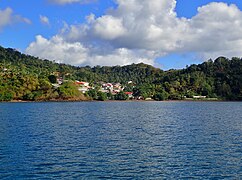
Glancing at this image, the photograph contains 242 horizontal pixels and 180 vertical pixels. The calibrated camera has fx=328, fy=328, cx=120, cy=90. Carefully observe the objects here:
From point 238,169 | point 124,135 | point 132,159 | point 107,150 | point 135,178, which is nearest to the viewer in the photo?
point 135,178

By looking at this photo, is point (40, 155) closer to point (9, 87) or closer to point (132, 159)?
point (132, 159)

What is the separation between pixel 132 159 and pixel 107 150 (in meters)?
5.35

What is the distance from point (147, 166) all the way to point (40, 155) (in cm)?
1187

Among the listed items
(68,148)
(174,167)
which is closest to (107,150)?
(68,148)

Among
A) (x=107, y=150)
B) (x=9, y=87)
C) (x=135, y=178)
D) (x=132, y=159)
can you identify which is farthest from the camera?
(x=9, y=87)

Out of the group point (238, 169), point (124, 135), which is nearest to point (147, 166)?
point (238, 169)

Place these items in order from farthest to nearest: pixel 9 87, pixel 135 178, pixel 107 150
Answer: pixel 9 87 → pixel 107 150 → pixel 135 178

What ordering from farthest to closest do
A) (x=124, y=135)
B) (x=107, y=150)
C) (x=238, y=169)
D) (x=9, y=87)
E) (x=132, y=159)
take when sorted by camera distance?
(x=9, y=87) → (x=124, y=135) → (x=107, y=150) → (x=132, y=159) → (x=238, y=169)

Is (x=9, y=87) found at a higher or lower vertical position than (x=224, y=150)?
higher

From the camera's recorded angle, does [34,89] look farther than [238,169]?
Yes

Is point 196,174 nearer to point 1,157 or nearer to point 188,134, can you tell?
point 1,157

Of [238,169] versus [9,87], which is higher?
[9,87]

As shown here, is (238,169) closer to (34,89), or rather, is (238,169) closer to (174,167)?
(174,167)

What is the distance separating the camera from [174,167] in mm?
30562
